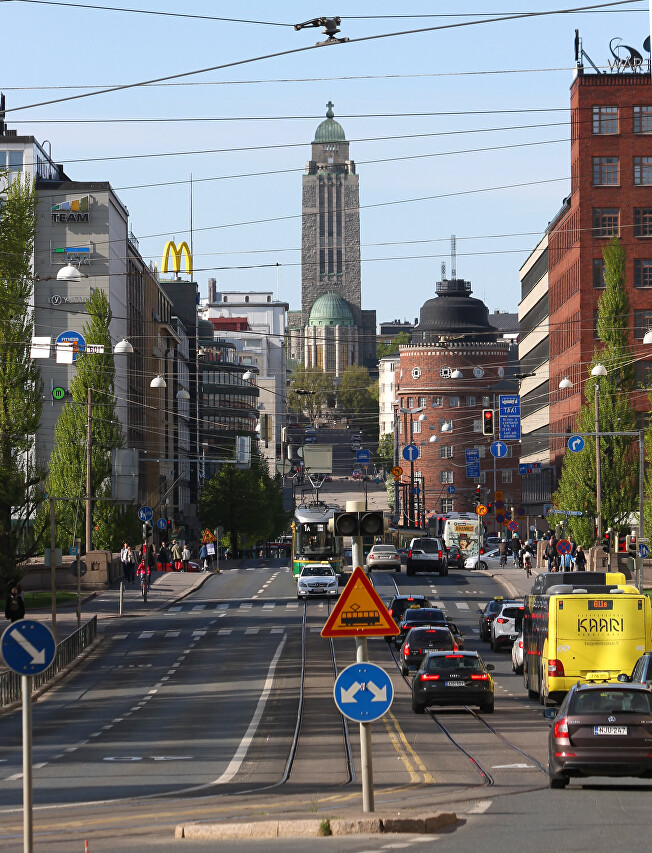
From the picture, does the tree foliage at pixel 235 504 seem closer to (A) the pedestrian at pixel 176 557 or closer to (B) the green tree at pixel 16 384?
(A) the pedestrian at pixel 176 557

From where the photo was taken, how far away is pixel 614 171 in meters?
96.2

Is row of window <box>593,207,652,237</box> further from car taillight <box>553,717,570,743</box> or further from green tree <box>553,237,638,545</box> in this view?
car taillight <box>553,717,570,743</box>

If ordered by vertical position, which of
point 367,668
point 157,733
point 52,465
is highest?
point 52,465

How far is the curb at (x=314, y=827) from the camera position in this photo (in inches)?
591

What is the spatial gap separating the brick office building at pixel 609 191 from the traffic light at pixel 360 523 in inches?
3069

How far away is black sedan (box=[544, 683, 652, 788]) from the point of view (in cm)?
1877

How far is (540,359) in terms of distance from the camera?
121 metres

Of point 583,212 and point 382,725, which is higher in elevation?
point 583,212

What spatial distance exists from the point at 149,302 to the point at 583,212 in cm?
3397

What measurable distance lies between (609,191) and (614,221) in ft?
6.07

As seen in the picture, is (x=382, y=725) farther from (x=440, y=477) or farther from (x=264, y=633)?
(x=440, y=477)

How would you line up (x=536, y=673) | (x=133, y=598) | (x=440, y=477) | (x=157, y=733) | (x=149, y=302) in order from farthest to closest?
(x=440, y=477), (x=149, y=302), (x=133, y=598), (x=536, y=673), (x=157, y=733)

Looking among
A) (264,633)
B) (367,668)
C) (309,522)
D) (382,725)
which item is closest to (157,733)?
(382,725)

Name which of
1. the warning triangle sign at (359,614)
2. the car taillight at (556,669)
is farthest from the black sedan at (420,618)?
the warning triangle sign at (359,614)
